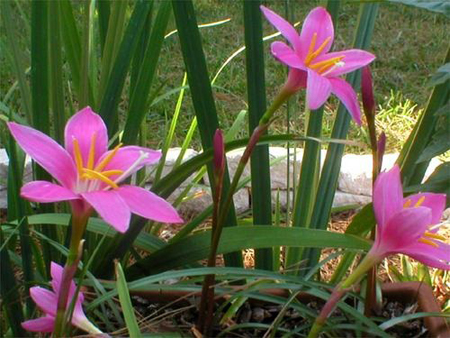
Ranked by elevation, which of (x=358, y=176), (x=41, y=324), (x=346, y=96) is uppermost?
(x=346, y=96)

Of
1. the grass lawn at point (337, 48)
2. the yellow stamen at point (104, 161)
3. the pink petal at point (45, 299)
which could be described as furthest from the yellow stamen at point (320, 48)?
the grass lawn at point (337, 48)

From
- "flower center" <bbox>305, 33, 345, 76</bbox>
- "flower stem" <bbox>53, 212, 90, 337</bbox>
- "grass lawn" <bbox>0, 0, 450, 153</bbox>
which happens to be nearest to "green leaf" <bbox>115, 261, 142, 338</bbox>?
"flower stem" <bbox>53, 212, 90, 337</bbox>

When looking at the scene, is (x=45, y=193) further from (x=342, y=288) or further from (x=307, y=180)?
(x=307, y=180)

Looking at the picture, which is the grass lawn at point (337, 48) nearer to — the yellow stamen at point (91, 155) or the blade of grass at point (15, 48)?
the blade of grass at point (15, 48)

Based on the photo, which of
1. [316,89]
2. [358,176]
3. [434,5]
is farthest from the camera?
[358,176]

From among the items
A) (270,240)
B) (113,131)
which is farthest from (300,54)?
(113,131)

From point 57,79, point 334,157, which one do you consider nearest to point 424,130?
point 334,157
